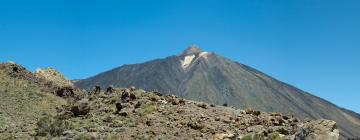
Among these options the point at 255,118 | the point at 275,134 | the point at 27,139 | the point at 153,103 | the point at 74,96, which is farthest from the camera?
the point at 74,96

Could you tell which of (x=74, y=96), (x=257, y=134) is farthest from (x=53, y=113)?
(x=257, y=134)

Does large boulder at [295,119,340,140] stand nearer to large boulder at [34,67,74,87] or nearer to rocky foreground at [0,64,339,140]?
rocky foreground at [0,64,339,140]

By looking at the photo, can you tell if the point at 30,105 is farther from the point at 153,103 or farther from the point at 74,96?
the point at 153,103

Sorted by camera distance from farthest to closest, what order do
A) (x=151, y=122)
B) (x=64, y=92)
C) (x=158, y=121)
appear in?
(x=64, y=92) → (x=158, y=121) → (x=151, y=122)

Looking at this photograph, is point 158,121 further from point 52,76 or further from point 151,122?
point 52,76

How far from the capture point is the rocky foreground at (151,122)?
28.0m

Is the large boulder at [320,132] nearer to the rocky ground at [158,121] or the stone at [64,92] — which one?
the rocky ground at [158,121]

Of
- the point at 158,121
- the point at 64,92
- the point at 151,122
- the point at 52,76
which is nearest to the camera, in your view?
the point at 151,122

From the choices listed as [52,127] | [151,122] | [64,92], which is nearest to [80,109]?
[52,127]

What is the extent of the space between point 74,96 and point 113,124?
12768 mm

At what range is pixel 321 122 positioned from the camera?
75.3 feet

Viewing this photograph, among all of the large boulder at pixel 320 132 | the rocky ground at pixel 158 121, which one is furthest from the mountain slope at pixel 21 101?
the large boulder at pixel 320 132

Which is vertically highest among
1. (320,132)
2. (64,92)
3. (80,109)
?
(64,92)

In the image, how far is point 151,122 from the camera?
30.2m
